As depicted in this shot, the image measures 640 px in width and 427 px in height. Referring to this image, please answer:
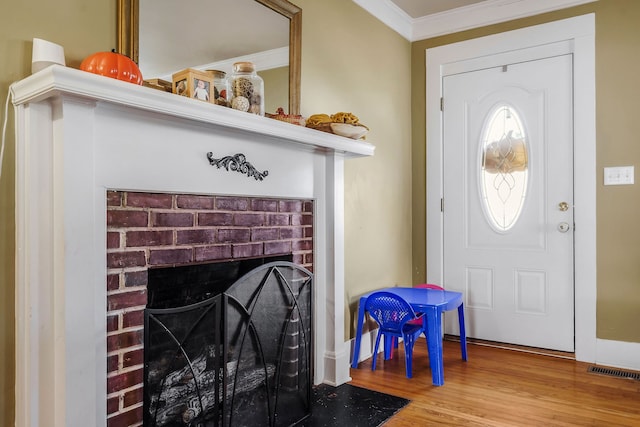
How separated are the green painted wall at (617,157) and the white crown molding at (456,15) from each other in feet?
0.88

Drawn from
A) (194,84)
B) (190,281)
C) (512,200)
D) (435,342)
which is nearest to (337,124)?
(194,84)

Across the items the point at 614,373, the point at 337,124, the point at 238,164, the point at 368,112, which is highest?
the point at 368,112

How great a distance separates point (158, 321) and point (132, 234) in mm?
314

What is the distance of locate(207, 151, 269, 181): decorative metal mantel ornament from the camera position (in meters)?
1.81

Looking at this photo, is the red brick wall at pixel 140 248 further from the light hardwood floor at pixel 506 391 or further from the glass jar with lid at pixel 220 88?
the light hardwood floor at pixel 506 391

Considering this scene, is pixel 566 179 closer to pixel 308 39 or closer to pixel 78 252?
pixel 308 39

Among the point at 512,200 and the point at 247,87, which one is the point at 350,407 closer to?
the point at 247,87

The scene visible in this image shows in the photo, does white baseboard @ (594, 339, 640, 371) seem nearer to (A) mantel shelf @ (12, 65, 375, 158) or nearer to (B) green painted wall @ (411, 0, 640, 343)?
(B) green painted wall @ (411, 0, 640, 343)

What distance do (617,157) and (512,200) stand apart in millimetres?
668

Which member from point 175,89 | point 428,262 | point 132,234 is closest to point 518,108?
point 428,262

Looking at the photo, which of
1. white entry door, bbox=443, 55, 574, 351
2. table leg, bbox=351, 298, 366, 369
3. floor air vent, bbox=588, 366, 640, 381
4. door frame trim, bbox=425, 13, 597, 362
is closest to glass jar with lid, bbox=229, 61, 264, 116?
table leg, bbox=351, 298, 366, 369

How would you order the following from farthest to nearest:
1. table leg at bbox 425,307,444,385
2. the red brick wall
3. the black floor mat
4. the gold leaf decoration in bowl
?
table leg at bbox 425,307,444,385
the gold leaf decoration in bowl
the black floor mat
the red brick wall

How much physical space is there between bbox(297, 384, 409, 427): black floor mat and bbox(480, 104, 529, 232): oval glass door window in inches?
62.3

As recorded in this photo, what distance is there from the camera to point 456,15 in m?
3.38
